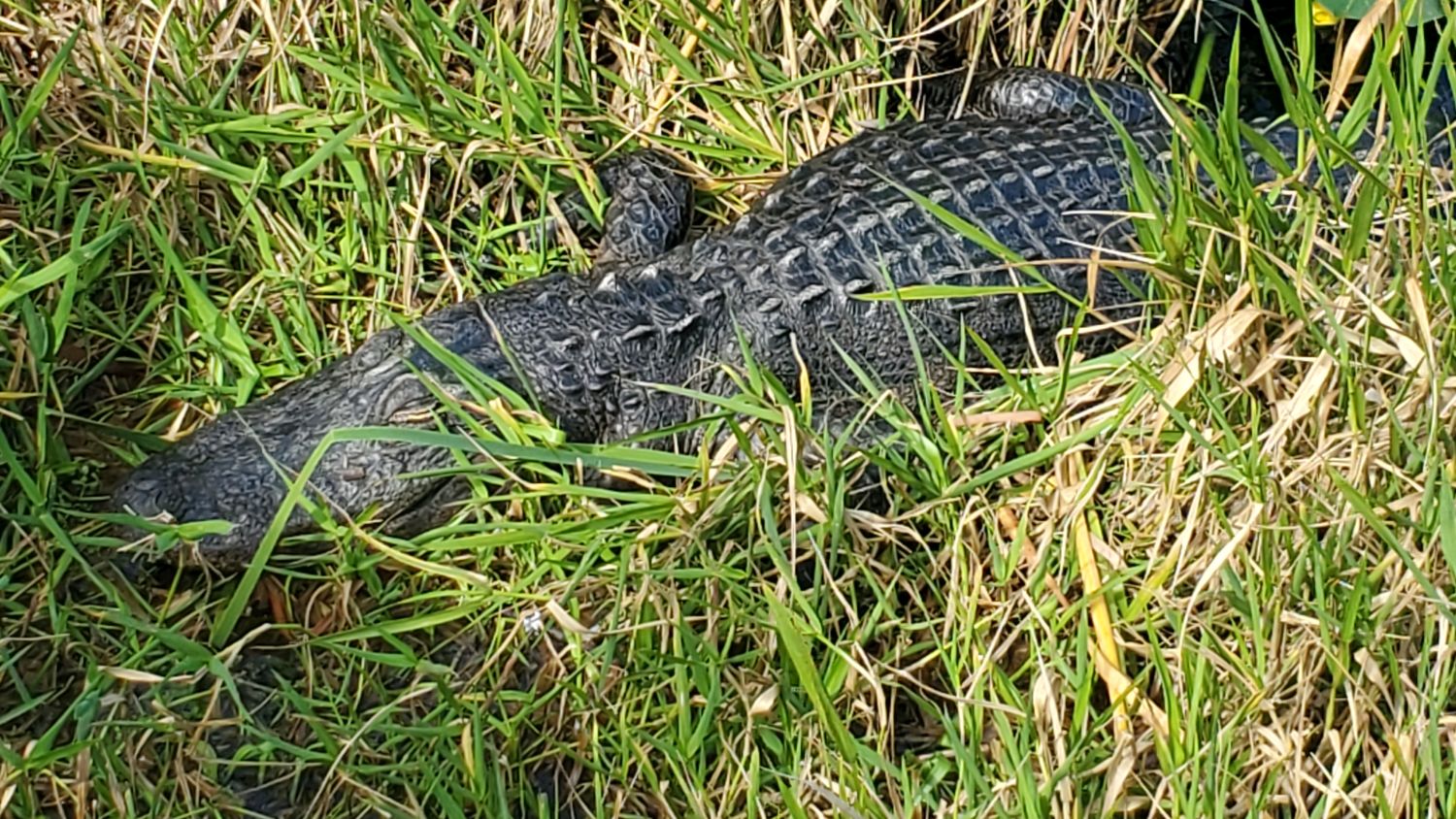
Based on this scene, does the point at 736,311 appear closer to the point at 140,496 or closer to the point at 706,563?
the point at 706,563

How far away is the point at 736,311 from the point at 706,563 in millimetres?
653

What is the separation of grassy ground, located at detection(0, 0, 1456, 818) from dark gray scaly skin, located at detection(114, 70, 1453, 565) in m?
0.15

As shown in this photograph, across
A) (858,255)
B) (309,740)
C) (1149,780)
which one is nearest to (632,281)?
(858,255)

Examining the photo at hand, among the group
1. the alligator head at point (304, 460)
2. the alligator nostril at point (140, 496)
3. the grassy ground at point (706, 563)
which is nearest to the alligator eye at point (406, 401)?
the alligator head at point (304, 460)

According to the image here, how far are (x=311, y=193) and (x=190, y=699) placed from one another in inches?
40.7

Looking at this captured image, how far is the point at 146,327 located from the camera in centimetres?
282

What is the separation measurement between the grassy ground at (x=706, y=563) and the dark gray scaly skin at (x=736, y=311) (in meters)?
0.15

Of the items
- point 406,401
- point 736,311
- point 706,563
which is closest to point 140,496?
point 406,401

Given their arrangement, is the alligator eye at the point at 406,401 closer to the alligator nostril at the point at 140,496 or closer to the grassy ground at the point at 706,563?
the grassy ground at the point at 706,563

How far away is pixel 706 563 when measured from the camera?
92.6 inches

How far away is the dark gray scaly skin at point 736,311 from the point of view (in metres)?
2.55

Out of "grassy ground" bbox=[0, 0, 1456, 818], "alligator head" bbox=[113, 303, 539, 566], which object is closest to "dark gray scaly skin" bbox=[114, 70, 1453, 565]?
"alligator head" bbox=[113, 303, 539, 566]

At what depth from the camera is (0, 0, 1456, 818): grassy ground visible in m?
2.15

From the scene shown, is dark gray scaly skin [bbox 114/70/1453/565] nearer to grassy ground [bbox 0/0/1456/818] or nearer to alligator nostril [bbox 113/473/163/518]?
alligator nostril [bbox 113/473/163/518]
